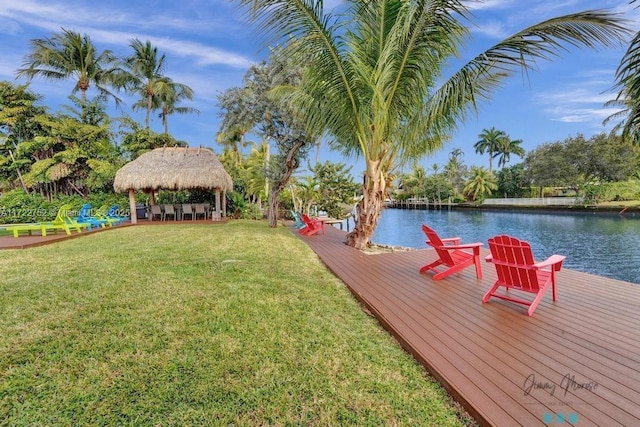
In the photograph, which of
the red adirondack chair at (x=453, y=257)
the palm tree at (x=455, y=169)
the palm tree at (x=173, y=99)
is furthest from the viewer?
the palm tree at (x=455, y=169)

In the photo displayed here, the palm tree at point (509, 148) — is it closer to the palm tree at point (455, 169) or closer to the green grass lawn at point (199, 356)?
the palm tree at point (455, 169)

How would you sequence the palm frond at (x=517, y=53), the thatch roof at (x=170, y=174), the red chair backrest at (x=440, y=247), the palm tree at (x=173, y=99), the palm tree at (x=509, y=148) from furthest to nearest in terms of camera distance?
the palm tree at (x=509, y=148), the palm tree at (x=173, y=99), the thatch roof at (x=170, y=174), the red chair backrest at (x=440, y=247), the palm frond at (x=517, y=53)

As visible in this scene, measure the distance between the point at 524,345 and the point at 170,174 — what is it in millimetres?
15335

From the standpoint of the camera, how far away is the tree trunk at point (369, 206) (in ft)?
25.6

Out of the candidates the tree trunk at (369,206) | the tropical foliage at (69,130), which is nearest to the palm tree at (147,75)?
the tropical foliage at (69,130)

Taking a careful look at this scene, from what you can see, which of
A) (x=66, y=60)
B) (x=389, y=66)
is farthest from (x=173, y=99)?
(x=389, y=66)

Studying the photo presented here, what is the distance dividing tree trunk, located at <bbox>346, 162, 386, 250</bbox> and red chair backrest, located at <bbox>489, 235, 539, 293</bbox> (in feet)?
13.9

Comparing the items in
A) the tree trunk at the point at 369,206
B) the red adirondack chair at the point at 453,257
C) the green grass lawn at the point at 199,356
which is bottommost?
the green grass lawn at the point at 199,356

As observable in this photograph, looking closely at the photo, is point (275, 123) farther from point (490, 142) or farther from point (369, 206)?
point (490, 142)

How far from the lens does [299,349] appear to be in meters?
2.83

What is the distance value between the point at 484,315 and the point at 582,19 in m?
3.88

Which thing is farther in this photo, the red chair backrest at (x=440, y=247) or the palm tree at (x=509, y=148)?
the palm tree at (x=509, y=148)

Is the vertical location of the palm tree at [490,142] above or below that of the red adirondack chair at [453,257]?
above

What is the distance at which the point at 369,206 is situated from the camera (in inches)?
318
